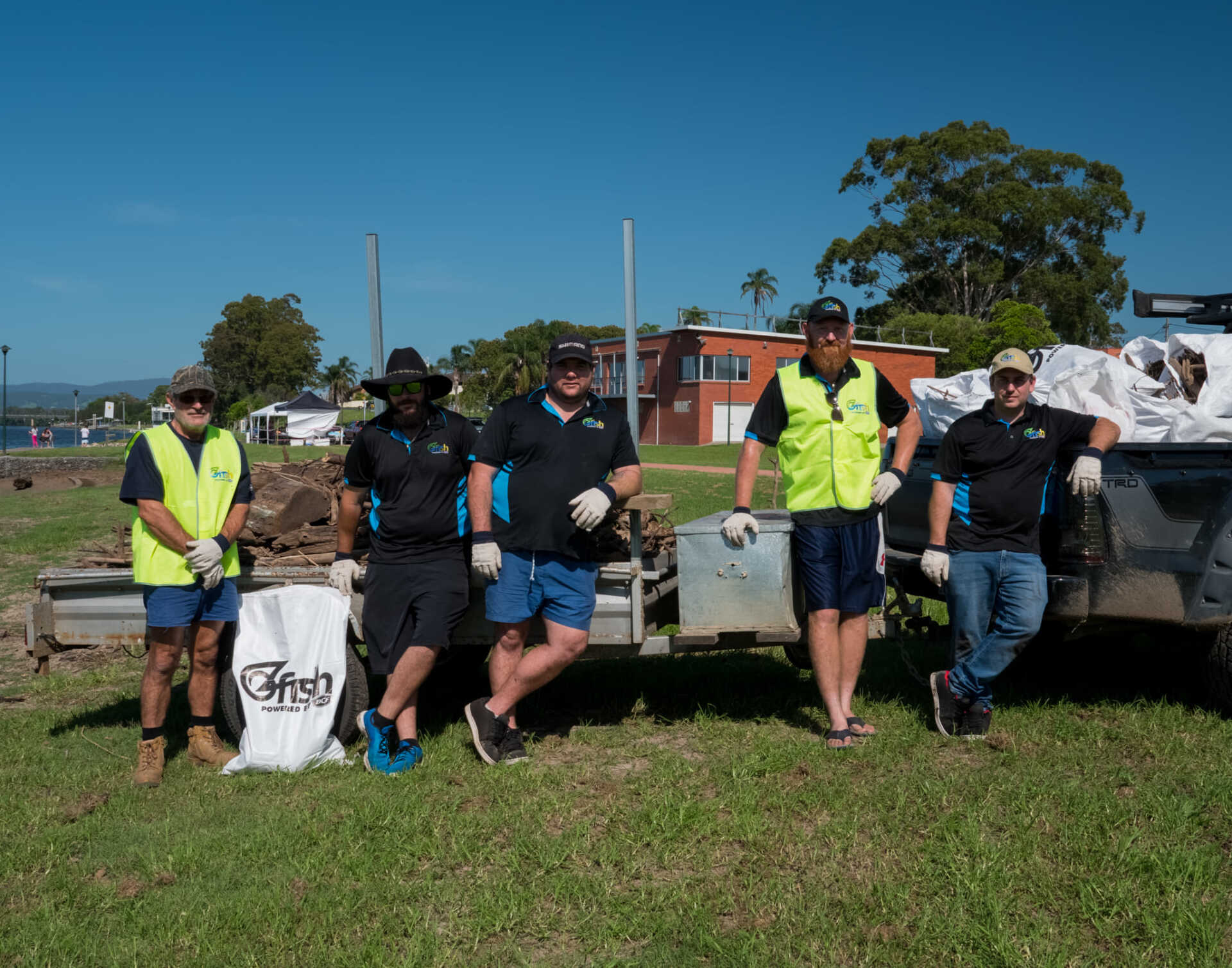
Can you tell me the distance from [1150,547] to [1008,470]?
2.32ft

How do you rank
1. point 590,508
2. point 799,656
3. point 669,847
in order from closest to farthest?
point 669,847 < point 590,508 < point 799,656

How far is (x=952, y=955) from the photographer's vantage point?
2.99m

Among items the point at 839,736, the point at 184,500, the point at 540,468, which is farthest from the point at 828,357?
the point at 184,500

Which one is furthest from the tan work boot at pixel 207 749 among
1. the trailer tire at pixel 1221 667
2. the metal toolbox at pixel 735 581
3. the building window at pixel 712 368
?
the building window at pixel 712 368

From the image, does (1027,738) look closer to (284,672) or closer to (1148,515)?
(1148,515)

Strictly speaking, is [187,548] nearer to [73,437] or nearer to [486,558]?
[486,558]

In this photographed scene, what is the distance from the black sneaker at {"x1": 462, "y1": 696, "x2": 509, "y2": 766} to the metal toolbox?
3.31 feet

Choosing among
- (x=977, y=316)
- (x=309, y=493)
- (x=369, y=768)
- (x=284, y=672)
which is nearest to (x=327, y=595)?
(x=284, y=672)

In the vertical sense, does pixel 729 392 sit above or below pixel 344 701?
above

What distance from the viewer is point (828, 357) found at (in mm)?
4840

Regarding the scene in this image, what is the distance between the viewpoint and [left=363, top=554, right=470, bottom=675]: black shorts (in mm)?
4781

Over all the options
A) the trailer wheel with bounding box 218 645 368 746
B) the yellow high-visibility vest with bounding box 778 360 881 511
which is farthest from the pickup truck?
the trailer wheel with bounding box 218 645 368 746

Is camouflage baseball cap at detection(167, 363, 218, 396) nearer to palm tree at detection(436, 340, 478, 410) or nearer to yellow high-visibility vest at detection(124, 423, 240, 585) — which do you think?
yellow high-visibility vest at detection(124, 423, 240, 585)

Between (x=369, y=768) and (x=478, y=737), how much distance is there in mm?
518
